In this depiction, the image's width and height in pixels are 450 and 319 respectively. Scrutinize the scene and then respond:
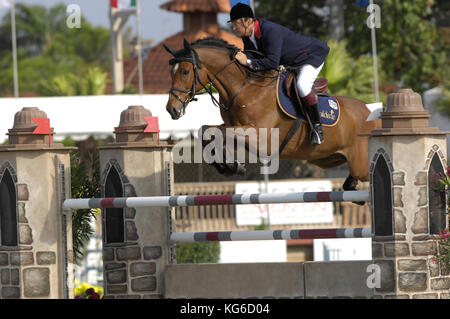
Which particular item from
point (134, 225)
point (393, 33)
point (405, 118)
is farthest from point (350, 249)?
point (393, 33)

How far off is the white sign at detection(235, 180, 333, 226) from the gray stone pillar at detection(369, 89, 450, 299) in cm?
1131

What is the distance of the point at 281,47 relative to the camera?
7.48 meters

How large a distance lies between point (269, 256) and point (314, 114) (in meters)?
8.62

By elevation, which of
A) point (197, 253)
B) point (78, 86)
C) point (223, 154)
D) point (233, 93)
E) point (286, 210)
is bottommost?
point (197, 253)

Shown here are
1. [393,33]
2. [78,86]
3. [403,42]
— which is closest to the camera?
[78,86]

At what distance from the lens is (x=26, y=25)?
70.9m

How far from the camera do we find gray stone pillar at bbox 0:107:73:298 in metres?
7.08

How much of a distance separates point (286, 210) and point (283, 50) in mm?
10167

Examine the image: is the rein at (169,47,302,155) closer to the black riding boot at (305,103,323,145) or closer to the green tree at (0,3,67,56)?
the black riding boot at (305,103,323,145)

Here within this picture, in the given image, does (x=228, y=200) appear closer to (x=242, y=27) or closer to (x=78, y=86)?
(x=242, y=27)

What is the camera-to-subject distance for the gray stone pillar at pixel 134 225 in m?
7.61

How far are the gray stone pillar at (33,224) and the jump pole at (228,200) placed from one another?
0.64 feet

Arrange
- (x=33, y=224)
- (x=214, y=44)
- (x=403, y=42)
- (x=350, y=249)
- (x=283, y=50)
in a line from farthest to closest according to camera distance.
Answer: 1. (x=403, y=42)
2. (x=350, y=249)
3. (x=283, y=50)
4. (x=214, y=44)
5. (x=33, y=224)
